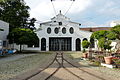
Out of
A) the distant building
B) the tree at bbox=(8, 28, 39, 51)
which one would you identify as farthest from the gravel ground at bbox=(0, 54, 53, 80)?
the distant building

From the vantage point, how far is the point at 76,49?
3934 centimetres

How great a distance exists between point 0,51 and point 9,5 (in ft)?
87.8

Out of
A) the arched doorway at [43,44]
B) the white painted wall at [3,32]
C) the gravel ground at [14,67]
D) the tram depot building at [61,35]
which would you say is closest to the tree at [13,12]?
the tram depot building at [61,35]

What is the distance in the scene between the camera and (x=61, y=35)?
4000 cm

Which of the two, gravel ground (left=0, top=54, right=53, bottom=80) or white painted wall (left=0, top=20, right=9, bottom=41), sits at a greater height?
white painted wall (left=0, top=20, right=9, bottom=41)

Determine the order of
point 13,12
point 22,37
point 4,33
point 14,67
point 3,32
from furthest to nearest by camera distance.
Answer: point 13,12
point 4,33
point 3,32
point 22,37
point 14,67

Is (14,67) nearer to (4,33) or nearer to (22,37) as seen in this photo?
(22,37)

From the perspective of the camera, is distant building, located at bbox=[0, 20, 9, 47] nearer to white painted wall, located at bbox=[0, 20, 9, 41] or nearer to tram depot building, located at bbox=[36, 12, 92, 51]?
white painted wall, located at bbox=[0, 20, 9, 41]

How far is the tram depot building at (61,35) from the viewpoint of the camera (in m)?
39.7

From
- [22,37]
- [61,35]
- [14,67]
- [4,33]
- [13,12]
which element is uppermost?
[13,12]

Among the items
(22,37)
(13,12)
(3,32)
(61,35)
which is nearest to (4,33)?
(3,32)

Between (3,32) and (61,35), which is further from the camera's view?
(61,35)

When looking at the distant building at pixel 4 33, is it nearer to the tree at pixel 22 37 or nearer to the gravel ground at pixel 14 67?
the tree at pixel 22 37

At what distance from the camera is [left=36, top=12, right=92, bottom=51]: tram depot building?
130 feet
